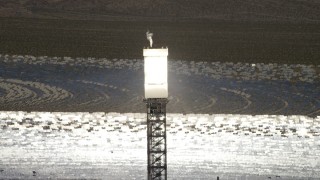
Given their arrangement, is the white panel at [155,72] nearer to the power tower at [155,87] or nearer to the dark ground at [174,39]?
the power tower at [155,87]

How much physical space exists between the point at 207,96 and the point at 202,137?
297 inches

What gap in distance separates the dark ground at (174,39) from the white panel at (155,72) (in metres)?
29.9

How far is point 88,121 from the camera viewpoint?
30.9 metres

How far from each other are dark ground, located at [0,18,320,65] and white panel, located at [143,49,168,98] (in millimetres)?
29873

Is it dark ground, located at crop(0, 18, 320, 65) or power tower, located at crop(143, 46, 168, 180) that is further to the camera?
dark ground, located at crop(0, 18, 320, 65)

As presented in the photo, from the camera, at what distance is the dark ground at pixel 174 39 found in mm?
48406

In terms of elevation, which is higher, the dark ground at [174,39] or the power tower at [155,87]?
the dark ground at [174,39]

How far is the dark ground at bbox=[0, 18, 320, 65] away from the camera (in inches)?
1906

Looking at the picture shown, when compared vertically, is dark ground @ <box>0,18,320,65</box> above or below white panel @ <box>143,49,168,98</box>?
above

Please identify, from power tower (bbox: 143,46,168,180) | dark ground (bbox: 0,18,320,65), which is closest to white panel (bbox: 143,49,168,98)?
power tower (bbox: 143,46,168,180)

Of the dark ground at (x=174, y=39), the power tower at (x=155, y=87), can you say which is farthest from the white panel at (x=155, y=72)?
the dark ground at (x=174, y=39)

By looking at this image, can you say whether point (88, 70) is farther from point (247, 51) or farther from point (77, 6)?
point (77, 6)

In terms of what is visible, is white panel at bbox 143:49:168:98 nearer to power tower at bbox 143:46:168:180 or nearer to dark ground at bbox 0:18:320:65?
power tower at bbox 143:46:168:180

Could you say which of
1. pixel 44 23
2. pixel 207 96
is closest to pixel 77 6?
pixel 44 23
